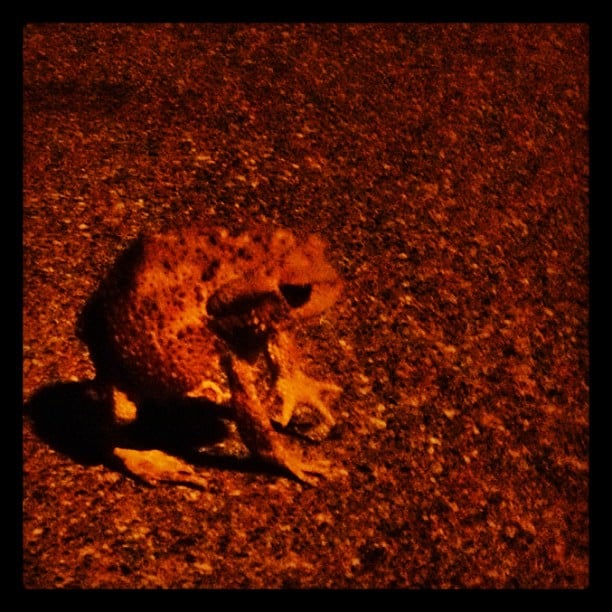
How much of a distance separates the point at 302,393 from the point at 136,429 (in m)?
0.71

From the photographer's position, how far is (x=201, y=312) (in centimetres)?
221

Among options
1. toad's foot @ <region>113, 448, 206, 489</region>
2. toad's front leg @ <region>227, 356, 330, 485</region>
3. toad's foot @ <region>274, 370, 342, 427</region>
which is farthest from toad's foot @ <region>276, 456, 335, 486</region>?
toad's foot @ <region>113, 448, 206, 489</region>

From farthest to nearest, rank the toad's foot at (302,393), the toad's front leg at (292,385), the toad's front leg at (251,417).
A: the toad's foot at (302,393) → the toad's front leg at (292,385) → the toad's front leg at (251,417)

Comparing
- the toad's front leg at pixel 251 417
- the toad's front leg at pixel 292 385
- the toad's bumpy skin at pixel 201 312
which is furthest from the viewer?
the toad's front leg at pixel 292 385

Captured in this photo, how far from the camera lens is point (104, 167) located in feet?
12.7

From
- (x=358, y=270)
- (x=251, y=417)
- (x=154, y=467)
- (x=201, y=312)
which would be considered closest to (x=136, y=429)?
(x=154, y=467)

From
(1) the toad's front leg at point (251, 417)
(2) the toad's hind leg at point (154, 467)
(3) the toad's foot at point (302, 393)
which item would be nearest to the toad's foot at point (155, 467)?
(2) the toad's hind leg at point (154, 467)

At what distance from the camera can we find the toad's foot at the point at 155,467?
2.37 m

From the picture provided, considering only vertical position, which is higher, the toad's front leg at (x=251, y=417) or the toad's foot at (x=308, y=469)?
the toad's front leg at (x=251, y=417)

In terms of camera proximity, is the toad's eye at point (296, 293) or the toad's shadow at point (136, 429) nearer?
the toad's eye at point (296, 293)

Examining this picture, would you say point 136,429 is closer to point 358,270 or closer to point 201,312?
point 201,312

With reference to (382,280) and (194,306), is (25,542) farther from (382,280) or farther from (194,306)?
(382,280)

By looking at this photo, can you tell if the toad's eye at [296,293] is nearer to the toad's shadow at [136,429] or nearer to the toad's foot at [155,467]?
the toad's shadow at [136,429]

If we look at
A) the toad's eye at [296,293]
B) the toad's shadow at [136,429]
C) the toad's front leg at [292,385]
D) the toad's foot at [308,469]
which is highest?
the toad's eye at [296,293]
